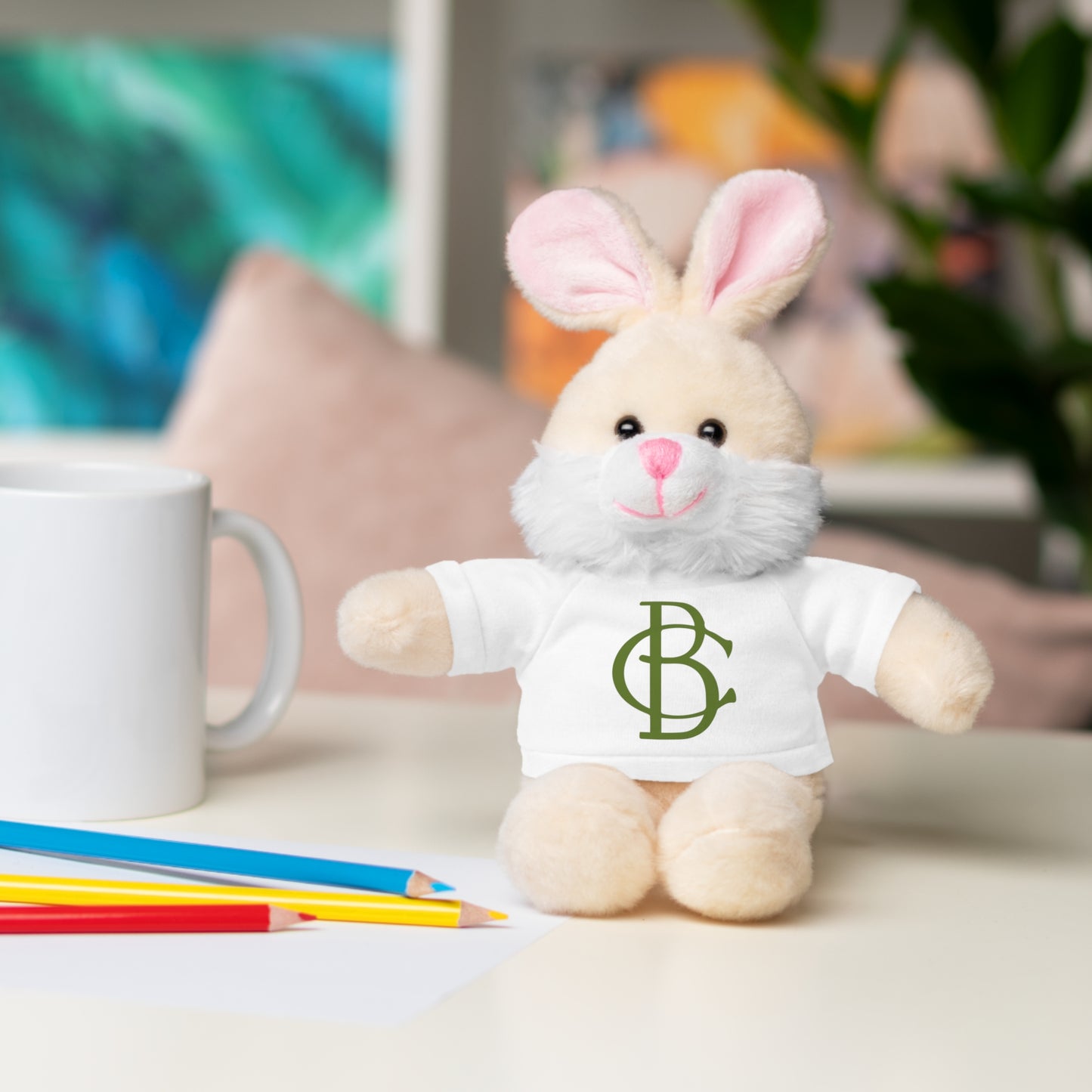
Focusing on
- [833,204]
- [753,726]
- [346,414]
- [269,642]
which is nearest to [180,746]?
[269,642]

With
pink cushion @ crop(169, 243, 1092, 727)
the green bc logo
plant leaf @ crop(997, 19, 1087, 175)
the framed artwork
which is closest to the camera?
the green bc logo

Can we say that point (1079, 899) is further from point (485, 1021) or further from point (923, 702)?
point (485, 1021)

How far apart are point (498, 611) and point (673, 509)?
7 cm

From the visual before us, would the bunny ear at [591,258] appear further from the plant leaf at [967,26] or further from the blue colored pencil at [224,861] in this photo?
the plant leaf at [967,26]

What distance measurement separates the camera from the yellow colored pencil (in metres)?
0.41

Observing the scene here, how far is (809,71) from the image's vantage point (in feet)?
4.51

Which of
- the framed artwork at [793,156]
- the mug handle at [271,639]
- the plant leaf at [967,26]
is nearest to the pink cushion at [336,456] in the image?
the mug handle at [271,639]

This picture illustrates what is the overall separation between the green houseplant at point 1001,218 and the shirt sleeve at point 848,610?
2.36 ft

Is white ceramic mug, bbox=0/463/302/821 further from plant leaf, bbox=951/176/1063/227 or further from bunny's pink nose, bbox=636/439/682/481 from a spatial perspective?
plant leaf, bbox=951/176/1063/227

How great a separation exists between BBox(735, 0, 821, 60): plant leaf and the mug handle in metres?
0.90

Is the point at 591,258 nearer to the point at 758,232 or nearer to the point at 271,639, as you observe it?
the point at 758,232

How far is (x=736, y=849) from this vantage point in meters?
0.41

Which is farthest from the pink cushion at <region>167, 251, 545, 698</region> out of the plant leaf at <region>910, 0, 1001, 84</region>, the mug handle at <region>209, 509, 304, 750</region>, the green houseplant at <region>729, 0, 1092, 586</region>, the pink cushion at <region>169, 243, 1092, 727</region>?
the plant leaf at <region>910, 0, 1001, 84</region>

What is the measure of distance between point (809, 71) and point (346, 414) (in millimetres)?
649
